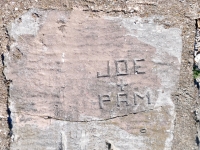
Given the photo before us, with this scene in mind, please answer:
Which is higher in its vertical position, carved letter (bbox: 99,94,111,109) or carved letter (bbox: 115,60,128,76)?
carved letter (bbox: 115,60,128,76)

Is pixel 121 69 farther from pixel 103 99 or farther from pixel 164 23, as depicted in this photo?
pixel 164 23

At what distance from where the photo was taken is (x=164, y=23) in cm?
219

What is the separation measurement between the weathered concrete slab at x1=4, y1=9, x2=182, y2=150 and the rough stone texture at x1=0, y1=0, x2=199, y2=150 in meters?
0.04

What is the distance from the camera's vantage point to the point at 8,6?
2.14 m

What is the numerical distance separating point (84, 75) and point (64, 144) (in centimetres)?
53

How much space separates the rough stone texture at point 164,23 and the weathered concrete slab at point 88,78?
37 mm

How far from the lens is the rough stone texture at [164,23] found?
2148 mm

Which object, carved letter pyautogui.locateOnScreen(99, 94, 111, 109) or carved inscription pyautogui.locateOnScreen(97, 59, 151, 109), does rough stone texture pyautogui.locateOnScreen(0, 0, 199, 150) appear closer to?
carved inscription pyautogui.locateOnScreen(97, 59, 151, 109)

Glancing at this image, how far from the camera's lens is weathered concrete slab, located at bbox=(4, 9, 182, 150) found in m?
2.15

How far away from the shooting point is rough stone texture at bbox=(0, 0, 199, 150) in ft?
7.05

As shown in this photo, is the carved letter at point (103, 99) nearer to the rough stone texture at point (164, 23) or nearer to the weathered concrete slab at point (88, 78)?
the weathered concrete slab at point (88, 78)

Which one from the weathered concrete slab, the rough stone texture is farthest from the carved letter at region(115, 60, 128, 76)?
the rough stone texture

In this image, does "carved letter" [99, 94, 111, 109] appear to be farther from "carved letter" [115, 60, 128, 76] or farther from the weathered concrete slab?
"carved letter" [115, 60, 128, 76]

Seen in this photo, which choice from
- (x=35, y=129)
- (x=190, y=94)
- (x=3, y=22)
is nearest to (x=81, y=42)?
(x=3, y=22)
